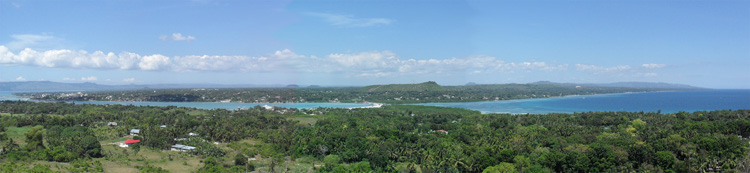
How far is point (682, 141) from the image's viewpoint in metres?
29.3

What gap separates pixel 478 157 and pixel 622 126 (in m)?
24.9

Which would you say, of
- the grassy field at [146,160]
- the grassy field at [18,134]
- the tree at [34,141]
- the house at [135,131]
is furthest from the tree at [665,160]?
the grassy field at [18,134]

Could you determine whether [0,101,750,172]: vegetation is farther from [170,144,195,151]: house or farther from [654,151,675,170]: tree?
[170,144,195,151]: house

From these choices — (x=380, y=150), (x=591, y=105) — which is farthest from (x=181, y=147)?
(x=591, y=105)

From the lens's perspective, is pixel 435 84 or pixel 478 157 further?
pixel 435 84

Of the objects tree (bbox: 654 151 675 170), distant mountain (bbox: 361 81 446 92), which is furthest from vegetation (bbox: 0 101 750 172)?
distant mountain (bbox: 361 81 446 92)

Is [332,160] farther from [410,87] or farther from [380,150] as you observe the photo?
[410,87]

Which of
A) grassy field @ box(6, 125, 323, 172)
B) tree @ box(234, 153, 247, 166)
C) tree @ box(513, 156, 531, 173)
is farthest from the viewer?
tree @ box(234, 153, 247, 166)

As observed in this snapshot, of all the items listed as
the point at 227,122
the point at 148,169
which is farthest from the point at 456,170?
the point at 227,122

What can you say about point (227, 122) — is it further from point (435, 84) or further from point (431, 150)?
point (435, 84)

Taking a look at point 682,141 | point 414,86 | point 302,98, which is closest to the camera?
point 682,141

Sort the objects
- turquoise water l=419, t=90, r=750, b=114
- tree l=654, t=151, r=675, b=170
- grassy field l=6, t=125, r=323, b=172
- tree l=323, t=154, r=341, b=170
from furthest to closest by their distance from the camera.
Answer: turquoise water l=419, t=90, r=750, b=114 → tree l=323, t=154, r=341, b=170 → grassy field l=6, t=125, r=323, b=172 → tree l=654, t=151, r=675, b=170

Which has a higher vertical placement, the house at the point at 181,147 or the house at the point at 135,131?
the house at the point at 135,131

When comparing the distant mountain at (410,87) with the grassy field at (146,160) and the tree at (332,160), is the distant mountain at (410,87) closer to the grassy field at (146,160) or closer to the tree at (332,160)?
the grassy field at (146,160)
